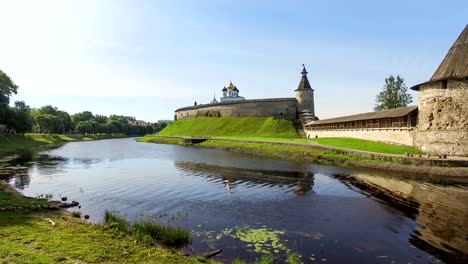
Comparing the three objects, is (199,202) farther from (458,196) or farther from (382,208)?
(458,196)

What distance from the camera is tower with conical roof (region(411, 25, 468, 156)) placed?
1252 inches

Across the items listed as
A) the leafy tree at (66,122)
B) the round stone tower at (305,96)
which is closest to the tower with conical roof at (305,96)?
the round stone tower at (305,96)

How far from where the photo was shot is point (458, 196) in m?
20.0

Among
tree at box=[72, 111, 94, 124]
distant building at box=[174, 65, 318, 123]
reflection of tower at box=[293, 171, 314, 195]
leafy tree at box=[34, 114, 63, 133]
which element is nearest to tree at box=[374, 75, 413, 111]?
distant building at box=[174, 65, 318, 123]

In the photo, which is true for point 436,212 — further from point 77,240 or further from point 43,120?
point 43,120

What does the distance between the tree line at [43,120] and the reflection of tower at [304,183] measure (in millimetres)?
59495

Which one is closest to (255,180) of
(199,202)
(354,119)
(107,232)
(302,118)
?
(199,202)

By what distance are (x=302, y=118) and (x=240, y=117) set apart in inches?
754

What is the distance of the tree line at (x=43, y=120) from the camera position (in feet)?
214

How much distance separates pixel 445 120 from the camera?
32969 millimetres

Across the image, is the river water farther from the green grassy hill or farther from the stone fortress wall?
the stone fortress wall

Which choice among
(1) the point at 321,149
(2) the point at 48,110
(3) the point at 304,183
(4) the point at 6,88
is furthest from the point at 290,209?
(2) the point at 48,110

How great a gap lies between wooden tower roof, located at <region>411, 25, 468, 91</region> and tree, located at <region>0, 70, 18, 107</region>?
72.8 m

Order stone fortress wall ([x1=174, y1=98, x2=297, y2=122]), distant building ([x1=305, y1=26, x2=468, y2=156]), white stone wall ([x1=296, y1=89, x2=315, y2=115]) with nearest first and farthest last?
distant building ([x1=305, y1=26, x2=468, y2=156]) → white stone wall ([x1=296, y1=89, x2=315, y2=115]) → stone fortress wall ([x1=174, y1=98, x2=297, y2=122])
